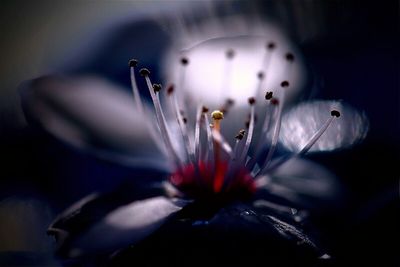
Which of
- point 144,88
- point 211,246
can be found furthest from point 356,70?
point 211,246

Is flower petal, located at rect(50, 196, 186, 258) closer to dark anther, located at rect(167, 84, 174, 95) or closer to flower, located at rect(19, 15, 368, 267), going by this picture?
flower, located at rect(19, 15, 368, 267)

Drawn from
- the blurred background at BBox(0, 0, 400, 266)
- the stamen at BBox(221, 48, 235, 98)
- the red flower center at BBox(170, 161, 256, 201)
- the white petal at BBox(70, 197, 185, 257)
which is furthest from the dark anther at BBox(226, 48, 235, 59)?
the white petal at BBox(70, 197, 185, 257)

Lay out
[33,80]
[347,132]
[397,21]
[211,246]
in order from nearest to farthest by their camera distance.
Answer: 1. [211,246]
2. [33,80]
3. [347,132]
4. [397,21]

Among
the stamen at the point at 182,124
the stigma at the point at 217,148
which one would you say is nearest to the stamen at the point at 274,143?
the stigma at the point at 217,148

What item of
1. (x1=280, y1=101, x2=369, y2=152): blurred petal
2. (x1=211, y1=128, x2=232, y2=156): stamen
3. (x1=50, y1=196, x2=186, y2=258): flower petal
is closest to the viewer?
(x1=50, y1=196, x2=186, y2=258): flower petal

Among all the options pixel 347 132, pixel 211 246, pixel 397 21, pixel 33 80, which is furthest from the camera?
pixel 397 21

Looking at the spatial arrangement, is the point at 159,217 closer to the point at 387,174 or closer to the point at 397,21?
the point at 387,174

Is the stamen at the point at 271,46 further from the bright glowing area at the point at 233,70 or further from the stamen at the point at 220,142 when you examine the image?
the stamen at the point at 220,142

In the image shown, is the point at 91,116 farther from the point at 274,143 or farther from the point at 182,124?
the point at 274,143
